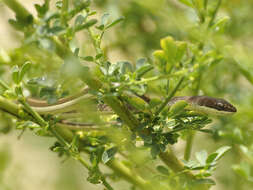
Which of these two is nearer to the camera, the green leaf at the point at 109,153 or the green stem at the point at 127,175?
the green leaf at the point at 109,153

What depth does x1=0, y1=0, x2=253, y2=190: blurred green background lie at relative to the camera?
3.16 feet

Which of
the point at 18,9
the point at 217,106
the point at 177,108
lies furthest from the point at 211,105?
the point at 18,9

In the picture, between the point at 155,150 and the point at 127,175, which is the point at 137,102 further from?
the point at 127,175

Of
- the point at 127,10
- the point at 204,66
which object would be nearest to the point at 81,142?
the point at 204,66

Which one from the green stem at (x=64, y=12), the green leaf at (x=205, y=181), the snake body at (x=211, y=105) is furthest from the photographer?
the snake body at (x=211, y=105)

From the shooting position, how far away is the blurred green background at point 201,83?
96 centimetres

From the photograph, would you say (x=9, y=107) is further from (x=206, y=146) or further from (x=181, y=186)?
(x=206, y=146)

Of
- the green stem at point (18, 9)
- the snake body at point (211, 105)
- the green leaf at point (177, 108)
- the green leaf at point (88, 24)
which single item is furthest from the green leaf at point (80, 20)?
the snake body at point (211, 105)

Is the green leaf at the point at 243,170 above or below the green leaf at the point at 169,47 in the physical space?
below

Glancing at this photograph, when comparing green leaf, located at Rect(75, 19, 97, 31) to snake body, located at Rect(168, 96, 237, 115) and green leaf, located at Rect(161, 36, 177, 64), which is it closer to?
green leaf, located at Rect(161, 36, 177, 64)

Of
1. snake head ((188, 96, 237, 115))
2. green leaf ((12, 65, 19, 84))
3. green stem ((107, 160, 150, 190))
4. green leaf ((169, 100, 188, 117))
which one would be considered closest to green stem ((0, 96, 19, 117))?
green leaf ((12, 65, 19, 84))

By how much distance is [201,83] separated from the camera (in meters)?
1.41

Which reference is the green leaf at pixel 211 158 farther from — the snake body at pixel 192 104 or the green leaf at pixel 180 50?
the green leaf at pixel 180 50

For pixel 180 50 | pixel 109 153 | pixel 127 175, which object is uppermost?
pixel 180 50
